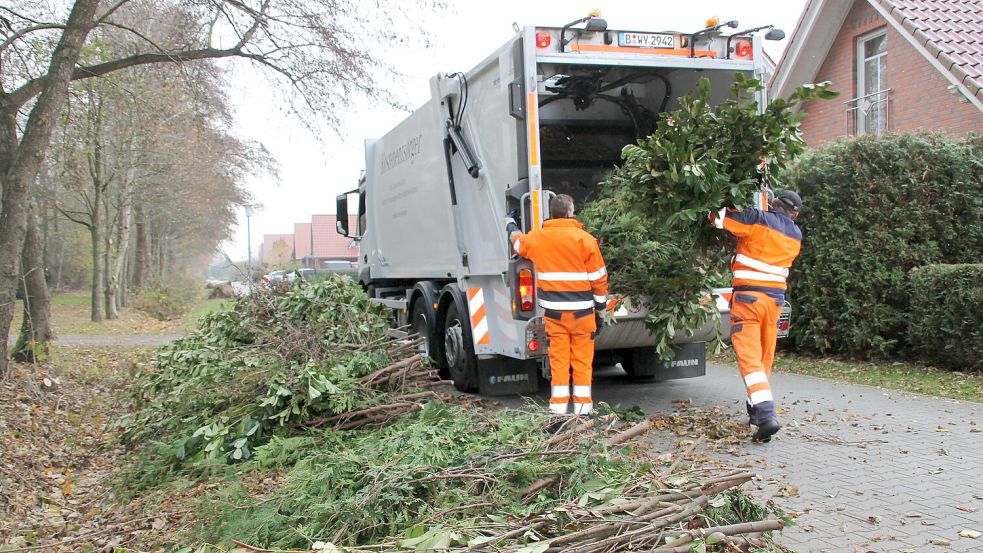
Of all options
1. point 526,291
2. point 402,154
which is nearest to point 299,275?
point 402,154

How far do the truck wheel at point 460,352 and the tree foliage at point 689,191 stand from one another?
1.70 metres

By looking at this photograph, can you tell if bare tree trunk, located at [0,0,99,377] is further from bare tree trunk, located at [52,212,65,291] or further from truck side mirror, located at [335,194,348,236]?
bare tree trunk, located at [52,212,65,291]

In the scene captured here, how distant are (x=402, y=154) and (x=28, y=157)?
3.85 metres

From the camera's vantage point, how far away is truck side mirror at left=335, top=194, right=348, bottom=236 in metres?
11.5

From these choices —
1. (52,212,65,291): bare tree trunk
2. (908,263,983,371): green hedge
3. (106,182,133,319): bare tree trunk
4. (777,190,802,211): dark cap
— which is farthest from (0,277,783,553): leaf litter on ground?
(52,212,65,291): bare tree trunk

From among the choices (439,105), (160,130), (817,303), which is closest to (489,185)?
(439,105)

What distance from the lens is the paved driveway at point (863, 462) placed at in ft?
12.1

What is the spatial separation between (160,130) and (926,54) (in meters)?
16.6

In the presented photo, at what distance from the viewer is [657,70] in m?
6.62

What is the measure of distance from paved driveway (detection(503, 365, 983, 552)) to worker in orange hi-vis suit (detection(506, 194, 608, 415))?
1.18 meters

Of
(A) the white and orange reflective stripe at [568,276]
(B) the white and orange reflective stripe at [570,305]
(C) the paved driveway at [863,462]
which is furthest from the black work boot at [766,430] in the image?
(A) the white and orange reflective stripe at [568,276]

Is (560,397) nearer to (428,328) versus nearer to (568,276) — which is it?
(568,276)

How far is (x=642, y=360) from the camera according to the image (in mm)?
7336

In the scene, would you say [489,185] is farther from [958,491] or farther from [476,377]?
[958,491]
